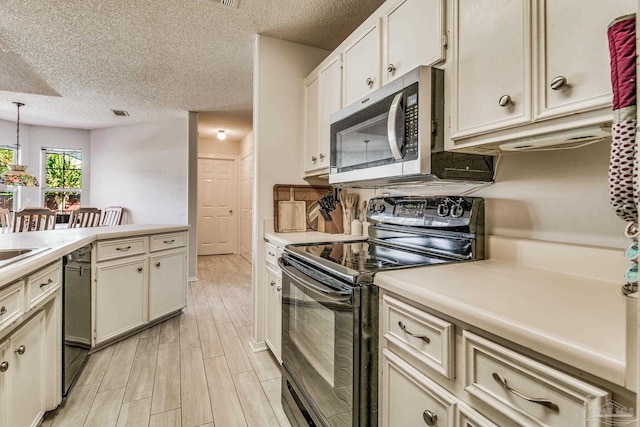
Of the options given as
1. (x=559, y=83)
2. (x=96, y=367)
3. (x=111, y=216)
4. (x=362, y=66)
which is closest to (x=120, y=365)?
(x=96, y=367)

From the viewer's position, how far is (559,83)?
2.90 ft

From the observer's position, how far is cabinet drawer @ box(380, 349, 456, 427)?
0.85m

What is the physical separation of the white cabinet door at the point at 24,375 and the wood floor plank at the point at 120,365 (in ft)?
1.36

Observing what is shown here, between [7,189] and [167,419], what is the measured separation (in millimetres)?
5896

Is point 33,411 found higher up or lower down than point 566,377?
lower down

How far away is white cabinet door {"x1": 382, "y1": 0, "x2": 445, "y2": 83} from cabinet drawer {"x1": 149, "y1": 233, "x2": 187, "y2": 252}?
7.71 ft

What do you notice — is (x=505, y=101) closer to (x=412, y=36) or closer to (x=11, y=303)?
(x=412, y=36)

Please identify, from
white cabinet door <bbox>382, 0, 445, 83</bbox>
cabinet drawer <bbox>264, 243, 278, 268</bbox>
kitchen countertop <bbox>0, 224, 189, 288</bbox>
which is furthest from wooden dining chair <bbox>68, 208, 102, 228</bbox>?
white cabinet door <bbox>382, 0, 445, 83</bbox>

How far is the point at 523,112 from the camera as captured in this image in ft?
3.22

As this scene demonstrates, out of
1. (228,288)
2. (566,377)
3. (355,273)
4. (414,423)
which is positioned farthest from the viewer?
(228,288)

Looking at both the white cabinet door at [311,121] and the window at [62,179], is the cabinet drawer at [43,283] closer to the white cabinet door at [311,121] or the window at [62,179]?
the white cabinet door at [311,121]

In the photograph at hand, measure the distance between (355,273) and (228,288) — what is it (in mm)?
3445

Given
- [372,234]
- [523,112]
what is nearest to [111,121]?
[372,234]

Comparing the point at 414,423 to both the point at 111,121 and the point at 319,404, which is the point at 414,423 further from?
the point at 111,121
